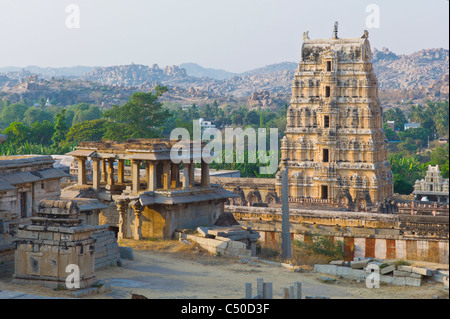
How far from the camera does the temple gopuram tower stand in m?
45.6

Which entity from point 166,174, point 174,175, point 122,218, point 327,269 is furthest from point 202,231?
point 327,269

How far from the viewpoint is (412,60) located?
158m

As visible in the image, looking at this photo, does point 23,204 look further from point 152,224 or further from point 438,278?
point 438,278

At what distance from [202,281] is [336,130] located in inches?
1019

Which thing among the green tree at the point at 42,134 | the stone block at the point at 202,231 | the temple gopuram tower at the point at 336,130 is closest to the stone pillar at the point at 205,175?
the stone block at the point at 202,231

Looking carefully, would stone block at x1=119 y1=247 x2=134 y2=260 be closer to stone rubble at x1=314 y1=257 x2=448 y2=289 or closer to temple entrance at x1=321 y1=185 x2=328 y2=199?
stone rubble at x1=314 y1=257 x2=448 y2=289

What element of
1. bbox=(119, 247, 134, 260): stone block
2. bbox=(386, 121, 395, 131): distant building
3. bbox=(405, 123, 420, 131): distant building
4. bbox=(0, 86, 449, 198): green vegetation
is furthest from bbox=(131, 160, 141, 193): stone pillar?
bbox=(386, 121, 395, 131): distant building

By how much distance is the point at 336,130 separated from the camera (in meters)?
46.4

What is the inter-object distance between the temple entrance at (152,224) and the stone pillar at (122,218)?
2.54ft

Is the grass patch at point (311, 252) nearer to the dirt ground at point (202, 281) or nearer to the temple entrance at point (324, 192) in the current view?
the dirt ground at point (202, 281)

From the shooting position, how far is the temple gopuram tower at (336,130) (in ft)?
149

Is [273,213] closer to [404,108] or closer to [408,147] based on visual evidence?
[408,147]
